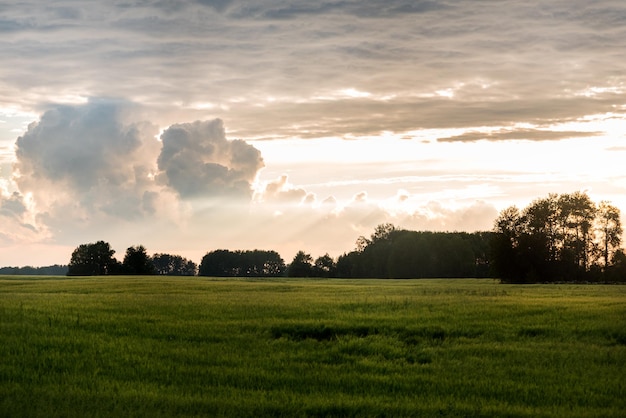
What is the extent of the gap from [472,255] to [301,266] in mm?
40445

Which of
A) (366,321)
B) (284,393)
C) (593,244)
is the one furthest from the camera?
(593,244)

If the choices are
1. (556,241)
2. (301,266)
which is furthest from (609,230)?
(301,266)

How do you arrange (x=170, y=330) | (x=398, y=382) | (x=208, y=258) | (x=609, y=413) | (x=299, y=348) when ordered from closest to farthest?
(x=609, y=413), (x=398, y=382), (x=299, y=348), (x=170, y=330), (x=208, y=258)

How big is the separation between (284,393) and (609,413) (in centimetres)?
714

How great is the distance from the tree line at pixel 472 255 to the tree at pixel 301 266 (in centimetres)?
26

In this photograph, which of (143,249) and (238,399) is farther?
(143,249)

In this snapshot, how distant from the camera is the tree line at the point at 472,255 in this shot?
100 m

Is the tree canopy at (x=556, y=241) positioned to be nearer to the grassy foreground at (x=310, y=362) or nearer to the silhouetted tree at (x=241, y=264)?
the grassy foreground at (x=310, y=362)

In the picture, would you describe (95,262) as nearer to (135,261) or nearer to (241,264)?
(135,261)

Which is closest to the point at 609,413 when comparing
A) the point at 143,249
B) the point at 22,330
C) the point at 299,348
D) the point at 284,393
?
the point at 284,393

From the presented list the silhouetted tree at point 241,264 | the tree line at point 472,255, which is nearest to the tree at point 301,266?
the tree line at point 472,255

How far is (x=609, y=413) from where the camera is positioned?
14.8m

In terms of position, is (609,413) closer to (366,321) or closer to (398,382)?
(398,382)

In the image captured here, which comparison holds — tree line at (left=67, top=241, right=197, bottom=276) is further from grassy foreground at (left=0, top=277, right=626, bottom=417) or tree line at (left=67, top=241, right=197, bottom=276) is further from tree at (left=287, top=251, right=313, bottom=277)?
grassy foreground at (left=0, top=277, right=626, bottom=417)
